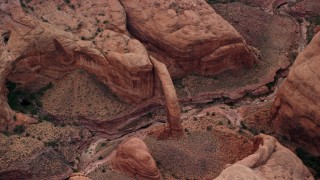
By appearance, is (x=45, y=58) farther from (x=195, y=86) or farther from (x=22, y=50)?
(x=195, y=86)

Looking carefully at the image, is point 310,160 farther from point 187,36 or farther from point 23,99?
point 23,99

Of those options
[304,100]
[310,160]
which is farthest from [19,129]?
[310,160]

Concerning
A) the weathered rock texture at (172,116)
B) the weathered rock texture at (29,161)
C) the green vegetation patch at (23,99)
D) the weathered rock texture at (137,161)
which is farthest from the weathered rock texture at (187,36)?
the weathered rock texture at (29,161)

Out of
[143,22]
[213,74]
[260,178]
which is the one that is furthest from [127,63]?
[260,178]

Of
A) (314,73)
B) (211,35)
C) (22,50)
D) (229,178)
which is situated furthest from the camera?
(211,35)

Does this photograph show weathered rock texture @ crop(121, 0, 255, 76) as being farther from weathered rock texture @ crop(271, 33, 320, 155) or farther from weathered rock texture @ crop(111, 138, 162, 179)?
weathered rock texture @ crop(111, 138, 162, 179)
